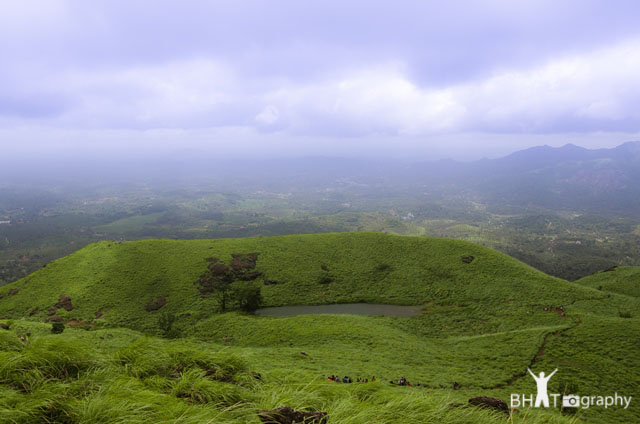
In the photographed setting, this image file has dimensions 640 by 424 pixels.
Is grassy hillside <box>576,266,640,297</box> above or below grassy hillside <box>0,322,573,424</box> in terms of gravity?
below

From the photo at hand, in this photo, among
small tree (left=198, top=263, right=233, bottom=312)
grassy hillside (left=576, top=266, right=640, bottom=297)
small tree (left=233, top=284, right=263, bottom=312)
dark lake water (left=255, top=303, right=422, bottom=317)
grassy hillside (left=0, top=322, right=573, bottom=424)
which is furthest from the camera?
grassy hillside (left=576, top=266, right=640, bottom=297)

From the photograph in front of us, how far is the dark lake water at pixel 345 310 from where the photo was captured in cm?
5006

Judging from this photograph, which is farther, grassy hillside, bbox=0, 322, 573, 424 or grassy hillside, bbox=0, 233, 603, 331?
grassy hillside, bbox=0, 233, 603, 331

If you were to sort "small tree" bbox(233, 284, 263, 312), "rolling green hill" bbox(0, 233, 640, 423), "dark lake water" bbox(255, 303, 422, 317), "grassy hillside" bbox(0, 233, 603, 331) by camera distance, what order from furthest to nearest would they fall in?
"small tree" bbox(233, 284, 263, 312) → "dark lake water" bbox(255, 303, 422, 317) → "grassy hillside" bbox(0, 233, 603, 331) → "rolling green hill" bbox(0, 233, 640, 423)

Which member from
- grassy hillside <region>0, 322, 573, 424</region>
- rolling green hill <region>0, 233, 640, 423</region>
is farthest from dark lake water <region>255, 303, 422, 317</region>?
grassy hillside <region>0, 322, 573, 424</region>

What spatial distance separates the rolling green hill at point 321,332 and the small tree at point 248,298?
389 cm

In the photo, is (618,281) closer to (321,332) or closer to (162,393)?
(321,332)

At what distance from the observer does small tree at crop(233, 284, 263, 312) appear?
50469 millimetres

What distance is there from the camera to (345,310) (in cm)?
5209

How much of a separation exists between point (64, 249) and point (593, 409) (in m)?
249

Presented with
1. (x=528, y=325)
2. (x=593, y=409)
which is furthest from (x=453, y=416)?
(x=528, y=325)

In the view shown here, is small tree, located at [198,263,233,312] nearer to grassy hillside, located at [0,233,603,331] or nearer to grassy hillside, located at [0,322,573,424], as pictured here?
grassy hillside, located at [0,233,603,331]

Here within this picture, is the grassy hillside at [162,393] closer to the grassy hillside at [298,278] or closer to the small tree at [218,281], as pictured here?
the grassy hillside at [298,278]

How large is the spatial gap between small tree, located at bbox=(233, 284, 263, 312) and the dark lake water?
143 cm
